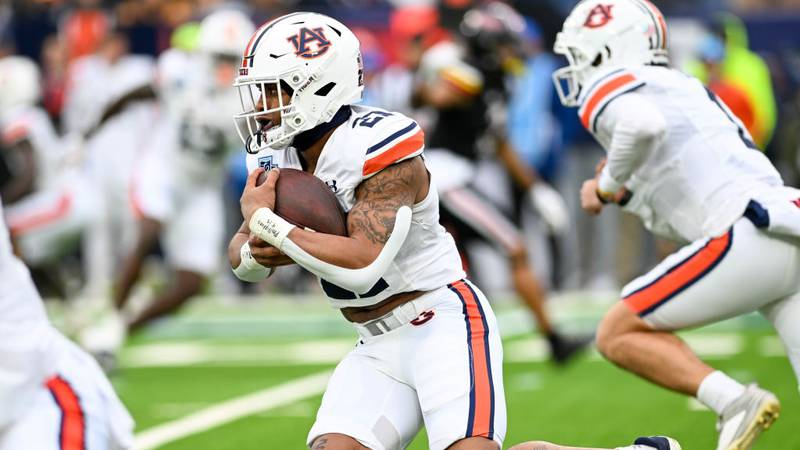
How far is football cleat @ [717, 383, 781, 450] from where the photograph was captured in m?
3.96

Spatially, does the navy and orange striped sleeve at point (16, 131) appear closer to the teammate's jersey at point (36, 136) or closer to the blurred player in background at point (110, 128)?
the teammate's jersey at point (36, 136)

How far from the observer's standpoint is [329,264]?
334cm

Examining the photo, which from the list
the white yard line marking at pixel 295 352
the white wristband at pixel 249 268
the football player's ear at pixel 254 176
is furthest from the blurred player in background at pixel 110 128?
the football player's ear at pixel 254 176

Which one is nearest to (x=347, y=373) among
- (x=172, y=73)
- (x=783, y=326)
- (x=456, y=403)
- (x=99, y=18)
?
(x=456, y=403)

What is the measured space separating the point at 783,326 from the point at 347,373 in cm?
146

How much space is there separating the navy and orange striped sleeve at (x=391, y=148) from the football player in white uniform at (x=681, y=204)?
3.38ft

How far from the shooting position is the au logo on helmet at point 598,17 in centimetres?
450

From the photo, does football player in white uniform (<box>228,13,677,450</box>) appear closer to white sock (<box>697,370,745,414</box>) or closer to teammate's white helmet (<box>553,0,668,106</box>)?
white sock (<box>697,370,745,414</box>)

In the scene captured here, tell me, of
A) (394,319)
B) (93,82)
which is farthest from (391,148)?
(93,82)

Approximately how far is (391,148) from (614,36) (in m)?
1.34

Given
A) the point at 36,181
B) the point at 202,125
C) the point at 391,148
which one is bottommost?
the point at 36,181

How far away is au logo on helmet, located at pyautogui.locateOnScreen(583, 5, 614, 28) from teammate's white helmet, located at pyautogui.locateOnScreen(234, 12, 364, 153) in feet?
3.81

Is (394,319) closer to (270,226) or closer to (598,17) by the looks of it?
(270,226)

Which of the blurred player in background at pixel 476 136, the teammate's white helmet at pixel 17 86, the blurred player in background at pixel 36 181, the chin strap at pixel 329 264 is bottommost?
the blurred player in background at pixel 36 181
